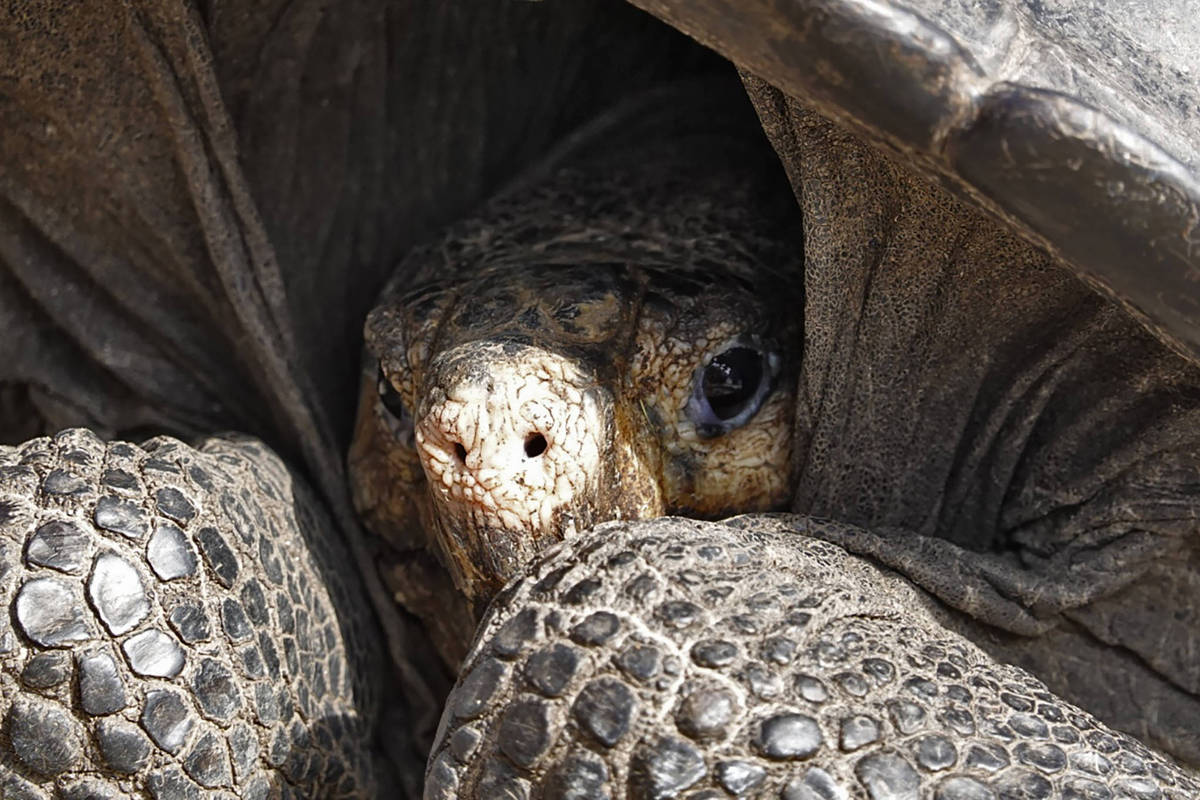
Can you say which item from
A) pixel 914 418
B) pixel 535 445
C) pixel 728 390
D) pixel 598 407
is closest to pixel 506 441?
pixel 535 445

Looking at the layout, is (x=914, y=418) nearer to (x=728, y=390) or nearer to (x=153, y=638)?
(x=728, y=390)

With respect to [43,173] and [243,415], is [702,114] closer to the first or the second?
[243,415]

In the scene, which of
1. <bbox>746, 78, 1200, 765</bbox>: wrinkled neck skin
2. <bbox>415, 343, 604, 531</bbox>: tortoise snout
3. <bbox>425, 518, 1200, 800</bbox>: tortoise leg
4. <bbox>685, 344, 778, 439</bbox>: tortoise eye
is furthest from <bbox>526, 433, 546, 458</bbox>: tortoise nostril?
<bbox>746, 78, 1200, 765</bbox>: wrinkled neck skin

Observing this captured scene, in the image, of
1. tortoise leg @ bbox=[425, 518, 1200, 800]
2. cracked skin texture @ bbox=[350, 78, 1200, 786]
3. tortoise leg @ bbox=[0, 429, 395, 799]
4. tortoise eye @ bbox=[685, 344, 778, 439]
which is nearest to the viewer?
tortoise leg @ bbox=[425, 518, 1200, 800]

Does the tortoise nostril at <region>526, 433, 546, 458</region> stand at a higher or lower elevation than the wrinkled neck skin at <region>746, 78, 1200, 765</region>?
lower

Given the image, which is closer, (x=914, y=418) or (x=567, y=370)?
(x=567, y=370)

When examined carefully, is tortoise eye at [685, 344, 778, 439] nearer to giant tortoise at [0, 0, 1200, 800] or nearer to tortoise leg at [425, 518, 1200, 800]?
giant tortoise at [0, 0, 1200, 800]
